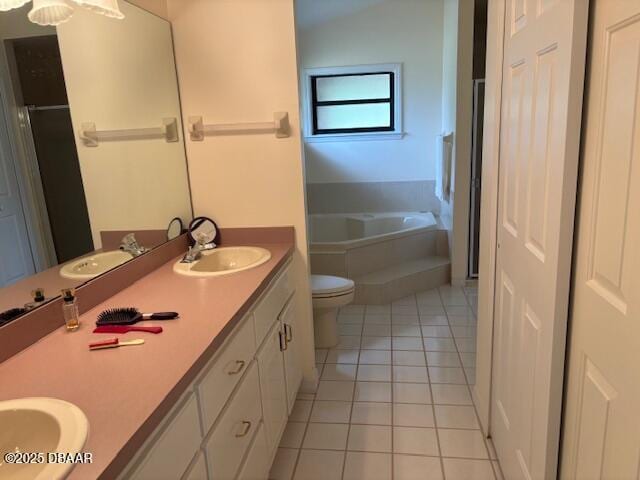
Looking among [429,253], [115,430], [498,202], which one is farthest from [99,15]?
[429,253]

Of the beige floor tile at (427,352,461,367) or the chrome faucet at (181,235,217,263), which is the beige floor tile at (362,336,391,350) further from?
the chrome faucet at (181,235,217,263)

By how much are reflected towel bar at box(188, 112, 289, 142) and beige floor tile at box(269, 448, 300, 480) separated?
4.79ft

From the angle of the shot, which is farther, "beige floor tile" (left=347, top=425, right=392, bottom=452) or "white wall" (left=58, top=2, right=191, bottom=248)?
"beige floor tile" (left=347, top=425, right=392, bottom=452)

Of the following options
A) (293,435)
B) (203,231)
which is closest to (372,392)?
(293,435)

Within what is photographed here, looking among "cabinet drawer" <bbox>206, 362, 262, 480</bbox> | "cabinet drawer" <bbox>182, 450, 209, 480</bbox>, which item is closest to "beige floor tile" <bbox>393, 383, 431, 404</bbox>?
"cabinet drawer" <bbox>206, 362, 262, 480</bbox>

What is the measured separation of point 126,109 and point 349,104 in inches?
131

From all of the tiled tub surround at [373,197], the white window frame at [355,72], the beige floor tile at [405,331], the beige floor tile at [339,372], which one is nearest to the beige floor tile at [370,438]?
the beige floor tile at [339,372]

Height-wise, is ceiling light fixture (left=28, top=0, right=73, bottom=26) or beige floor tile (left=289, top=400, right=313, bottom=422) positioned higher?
ceiling light fixture (left=28, top=0, right=73, bottom=26)

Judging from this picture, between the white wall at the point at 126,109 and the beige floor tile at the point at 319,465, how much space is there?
123cm

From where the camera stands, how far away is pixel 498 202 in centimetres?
173

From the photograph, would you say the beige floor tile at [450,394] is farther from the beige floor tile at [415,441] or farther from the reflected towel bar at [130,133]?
the reflected towel bar at [130,133]

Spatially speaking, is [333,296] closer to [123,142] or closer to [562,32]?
[123,142]

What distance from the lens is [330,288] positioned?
2770mm

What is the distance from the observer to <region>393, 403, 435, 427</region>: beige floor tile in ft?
7.01
